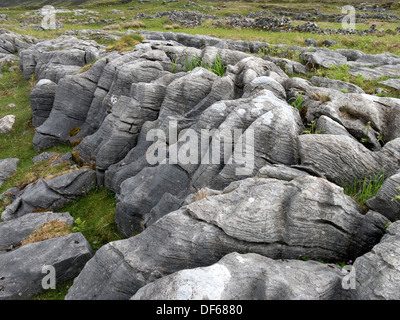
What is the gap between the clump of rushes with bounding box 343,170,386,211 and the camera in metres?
12.5

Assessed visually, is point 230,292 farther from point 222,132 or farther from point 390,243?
point 222,132

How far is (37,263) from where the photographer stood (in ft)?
53.2

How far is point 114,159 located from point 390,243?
67.8ft

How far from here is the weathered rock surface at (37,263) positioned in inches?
603

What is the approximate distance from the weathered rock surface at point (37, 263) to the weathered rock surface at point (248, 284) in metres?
8.85

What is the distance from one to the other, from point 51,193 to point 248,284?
19.7 meters

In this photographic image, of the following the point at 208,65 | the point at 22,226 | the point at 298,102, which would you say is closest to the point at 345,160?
the point at 298,102

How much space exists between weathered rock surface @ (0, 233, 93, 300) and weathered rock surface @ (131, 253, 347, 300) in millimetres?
8854

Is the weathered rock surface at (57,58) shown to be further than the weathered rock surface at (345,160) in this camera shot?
Yes

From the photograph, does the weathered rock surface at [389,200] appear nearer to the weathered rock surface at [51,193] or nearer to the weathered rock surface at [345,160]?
the weathered rock surface at [345,160]

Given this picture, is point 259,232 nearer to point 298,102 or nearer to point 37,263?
point 298,102

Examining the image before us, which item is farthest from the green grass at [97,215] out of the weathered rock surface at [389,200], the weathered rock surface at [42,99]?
the weathered rock surface at [389,200]
